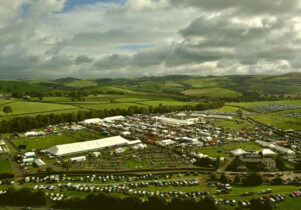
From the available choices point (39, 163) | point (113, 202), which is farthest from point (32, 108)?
point (113, 202)

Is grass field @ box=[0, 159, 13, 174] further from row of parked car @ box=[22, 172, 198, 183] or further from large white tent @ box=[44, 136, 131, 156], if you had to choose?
large white tent @ box=[44, 136, 131, 156]

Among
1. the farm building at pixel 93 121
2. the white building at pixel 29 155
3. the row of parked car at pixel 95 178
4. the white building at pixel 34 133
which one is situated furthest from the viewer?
the farm building at pixel 93 121

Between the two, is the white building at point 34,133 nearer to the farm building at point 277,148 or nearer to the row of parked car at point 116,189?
the row of parked car at point 116,189

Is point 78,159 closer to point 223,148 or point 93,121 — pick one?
point 223,148

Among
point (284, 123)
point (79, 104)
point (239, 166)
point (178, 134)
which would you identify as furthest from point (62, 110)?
point (284, 123)

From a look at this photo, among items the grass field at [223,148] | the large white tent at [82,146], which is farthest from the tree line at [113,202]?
the grass field at [223,148]
